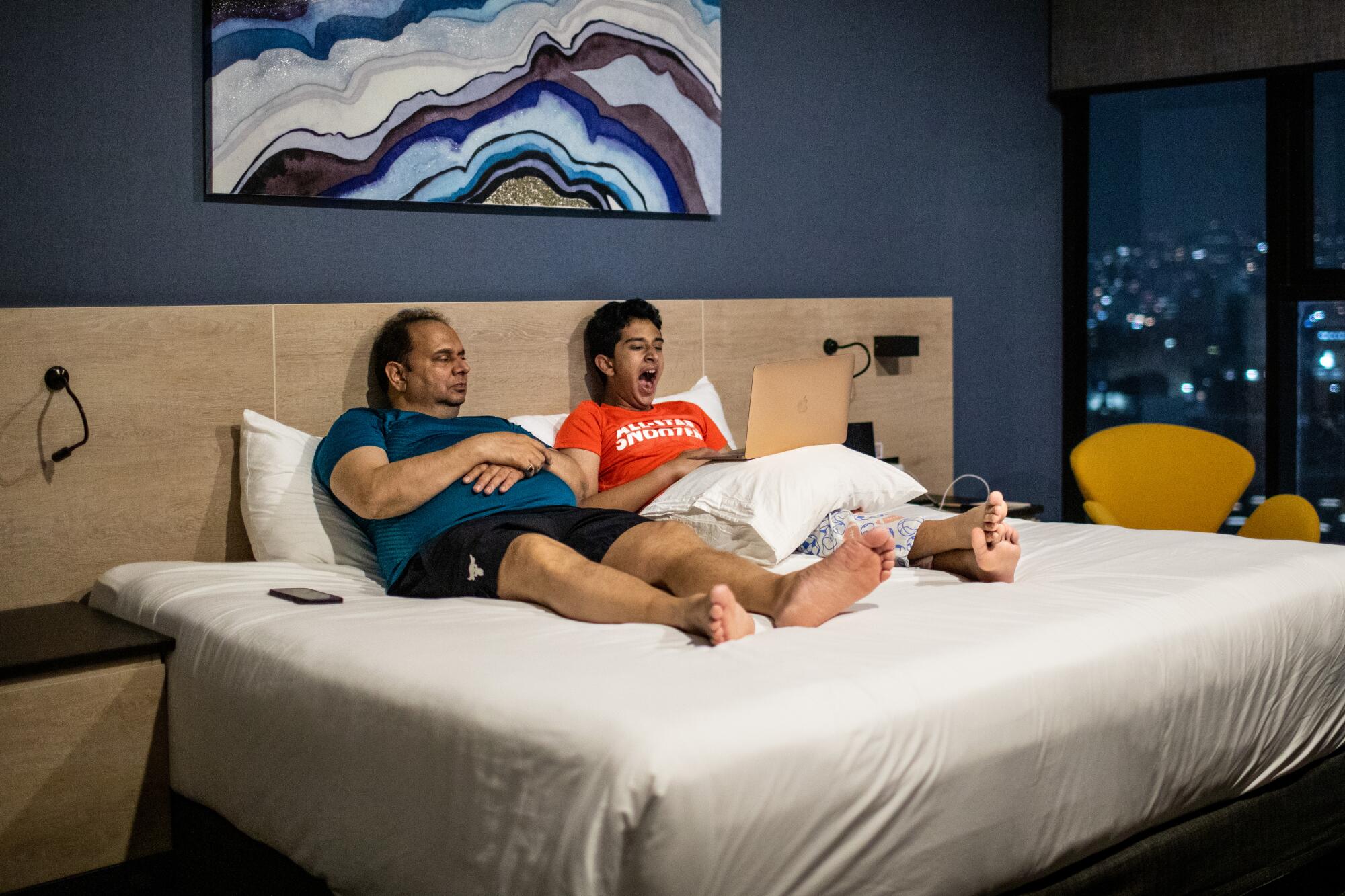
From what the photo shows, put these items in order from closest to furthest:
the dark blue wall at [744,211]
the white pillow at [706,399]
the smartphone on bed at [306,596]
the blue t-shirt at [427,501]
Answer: the smartphone on bed at [306,596] < the blue t-shirt at [427,501] < the dark blue wall at [744,211] < the white pillow at [706,399]

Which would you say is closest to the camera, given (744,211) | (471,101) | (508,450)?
(508,450)

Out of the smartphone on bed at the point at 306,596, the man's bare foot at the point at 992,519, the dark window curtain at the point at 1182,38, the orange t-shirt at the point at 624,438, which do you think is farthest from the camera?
the dark window curtain at the point at 1182,38

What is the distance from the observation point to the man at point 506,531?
2.13m

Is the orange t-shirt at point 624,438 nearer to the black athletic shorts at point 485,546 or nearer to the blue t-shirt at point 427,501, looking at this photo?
the blue t-shirt at point 427,501

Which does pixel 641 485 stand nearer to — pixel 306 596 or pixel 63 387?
pixel 306 596

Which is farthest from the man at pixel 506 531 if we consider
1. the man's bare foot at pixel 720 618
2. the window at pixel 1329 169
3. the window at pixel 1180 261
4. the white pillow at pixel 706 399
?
A: the window at pixel 1329 169

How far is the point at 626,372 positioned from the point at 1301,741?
5.90ft

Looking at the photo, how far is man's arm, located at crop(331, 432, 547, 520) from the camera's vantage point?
2.63 m

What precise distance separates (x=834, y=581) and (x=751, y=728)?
20.9 inches

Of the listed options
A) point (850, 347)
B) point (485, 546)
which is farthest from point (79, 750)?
point (850, 347)

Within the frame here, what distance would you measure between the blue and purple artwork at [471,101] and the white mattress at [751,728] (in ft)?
3.59

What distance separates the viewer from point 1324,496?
16.0 ft

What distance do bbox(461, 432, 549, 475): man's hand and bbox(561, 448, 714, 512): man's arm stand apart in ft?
0.81

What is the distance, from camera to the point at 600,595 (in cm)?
222
